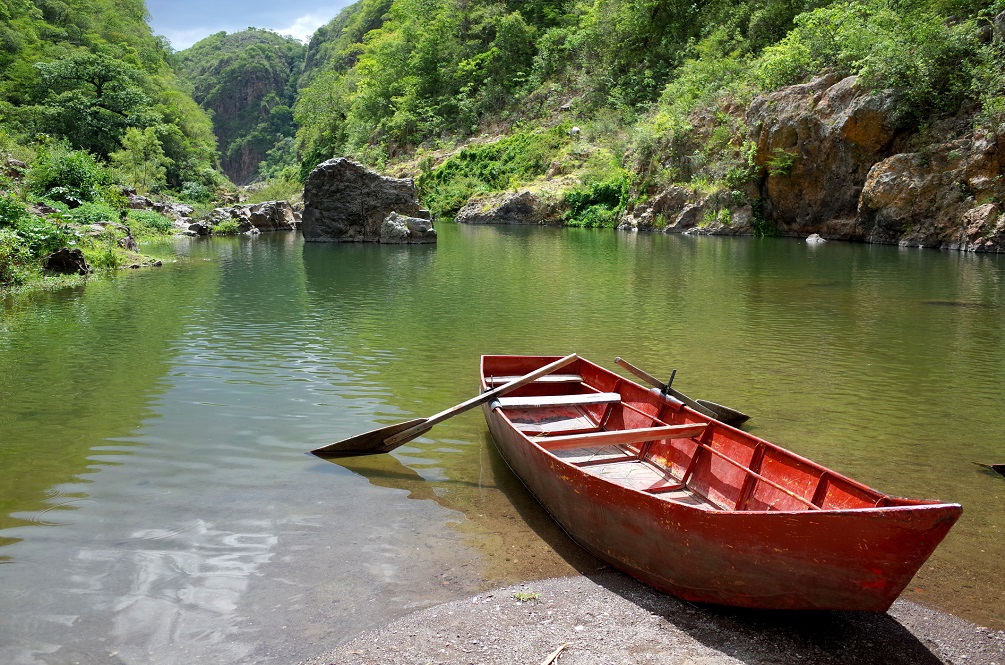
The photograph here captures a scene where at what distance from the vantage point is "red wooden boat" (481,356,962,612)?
3.73 m

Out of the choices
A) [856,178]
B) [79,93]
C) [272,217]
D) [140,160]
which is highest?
[79,93]

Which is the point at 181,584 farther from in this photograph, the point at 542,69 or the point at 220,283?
the point at 542,69

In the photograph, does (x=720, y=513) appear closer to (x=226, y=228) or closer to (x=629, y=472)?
(x=629, y=472)

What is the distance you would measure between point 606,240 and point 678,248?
531 centimetres

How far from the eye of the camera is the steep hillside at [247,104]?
5359 inches

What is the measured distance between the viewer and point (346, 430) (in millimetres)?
7910

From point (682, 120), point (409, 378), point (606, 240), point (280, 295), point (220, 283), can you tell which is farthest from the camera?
point (682, 120)

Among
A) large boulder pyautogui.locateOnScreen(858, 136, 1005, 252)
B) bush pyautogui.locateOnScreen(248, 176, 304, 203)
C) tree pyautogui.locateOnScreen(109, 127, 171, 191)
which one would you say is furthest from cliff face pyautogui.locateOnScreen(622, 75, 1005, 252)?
tree pyautogui.locateOnScreen(109, 127, 171, 191)

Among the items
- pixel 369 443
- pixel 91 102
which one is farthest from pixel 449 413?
pixel 91 102

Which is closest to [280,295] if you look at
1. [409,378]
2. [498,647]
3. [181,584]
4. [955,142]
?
[409,378]

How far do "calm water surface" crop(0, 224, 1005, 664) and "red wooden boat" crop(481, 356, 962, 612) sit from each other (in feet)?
1.86

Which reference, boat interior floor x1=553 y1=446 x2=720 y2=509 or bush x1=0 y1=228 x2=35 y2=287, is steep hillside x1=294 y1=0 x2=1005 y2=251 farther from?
bush x1=0 y1=228 x2=35 y2=287

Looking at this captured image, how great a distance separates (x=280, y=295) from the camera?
55.5 feet

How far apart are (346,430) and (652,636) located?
460cm
